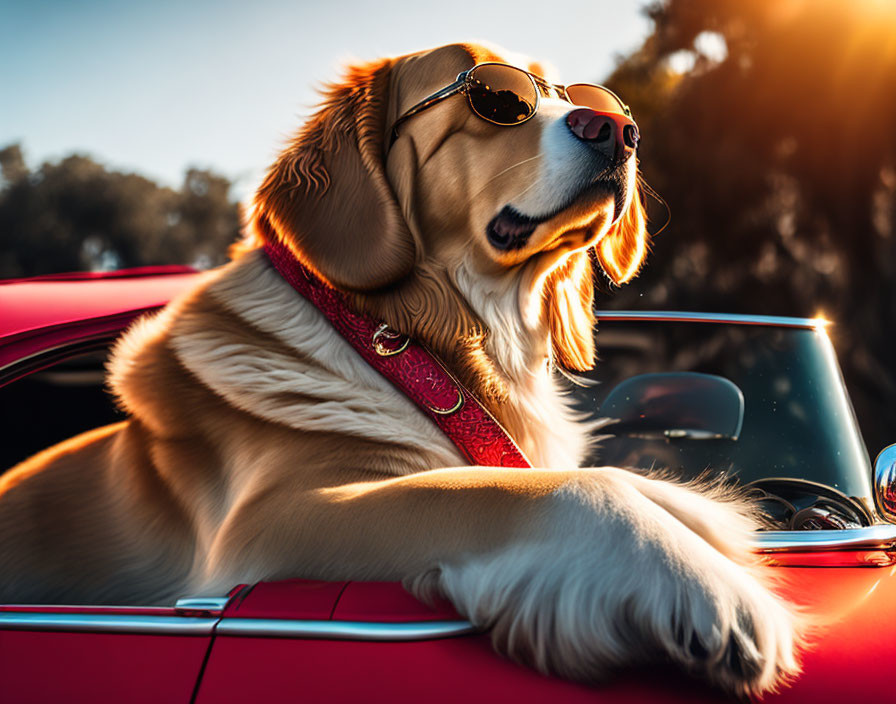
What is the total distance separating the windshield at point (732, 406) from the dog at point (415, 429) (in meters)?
0.23

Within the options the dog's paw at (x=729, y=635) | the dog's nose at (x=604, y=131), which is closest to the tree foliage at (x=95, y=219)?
the dog's nose at (x=604, y=131)

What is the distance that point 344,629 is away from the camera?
1.40 meters

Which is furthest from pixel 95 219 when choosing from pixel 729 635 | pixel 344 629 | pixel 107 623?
pixel 729 635

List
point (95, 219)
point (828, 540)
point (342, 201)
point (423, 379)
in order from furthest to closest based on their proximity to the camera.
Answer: point (95, 219) < point (342, 201) < point (423, 379) < point (828, 540)

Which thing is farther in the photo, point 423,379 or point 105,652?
point 423,379

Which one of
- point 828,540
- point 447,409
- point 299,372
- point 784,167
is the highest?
point 299,372

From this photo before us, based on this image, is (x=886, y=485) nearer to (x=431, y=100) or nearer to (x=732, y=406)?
(x=732, y=406)

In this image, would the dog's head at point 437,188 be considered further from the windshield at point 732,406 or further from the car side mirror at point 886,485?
the car side mirror at point 886,485

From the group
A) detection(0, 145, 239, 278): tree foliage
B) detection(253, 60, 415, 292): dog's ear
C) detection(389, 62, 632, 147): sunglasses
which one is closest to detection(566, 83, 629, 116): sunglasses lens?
detection(389, 62, 632, 147): sunglasses

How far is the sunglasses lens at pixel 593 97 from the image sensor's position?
2.65 m

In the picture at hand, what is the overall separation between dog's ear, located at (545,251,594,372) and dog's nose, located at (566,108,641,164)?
1.53 feet

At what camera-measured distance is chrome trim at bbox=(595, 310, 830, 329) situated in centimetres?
271

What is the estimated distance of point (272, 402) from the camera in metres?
2.12

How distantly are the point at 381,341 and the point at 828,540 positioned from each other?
3.90ft
